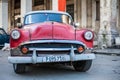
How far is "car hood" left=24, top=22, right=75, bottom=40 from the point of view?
8.24 m

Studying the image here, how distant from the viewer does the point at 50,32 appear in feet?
27.3

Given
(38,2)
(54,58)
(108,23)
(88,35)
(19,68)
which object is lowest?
(19,68)

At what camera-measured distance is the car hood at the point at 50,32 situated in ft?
27.0

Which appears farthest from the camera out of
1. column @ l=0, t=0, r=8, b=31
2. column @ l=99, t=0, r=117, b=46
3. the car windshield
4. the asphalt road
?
column @ l=0, t=0, r=8, b=31

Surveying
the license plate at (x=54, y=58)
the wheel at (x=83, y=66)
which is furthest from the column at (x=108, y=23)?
the license plate at (x=54, y=58)

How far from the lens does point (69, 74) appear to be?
8.70 meters

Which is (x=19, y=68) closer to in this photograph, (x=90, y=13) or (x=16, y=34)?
(x=16, y=34)

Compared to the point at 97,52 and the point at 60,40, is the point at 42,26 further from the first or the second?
the point at 97,52

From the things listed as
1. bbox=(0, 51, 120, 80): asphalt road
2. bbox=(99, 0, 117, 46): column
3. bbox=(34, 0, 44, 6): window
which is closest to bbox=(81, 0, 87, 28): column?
bbox=(99, 0, 117, 46): column

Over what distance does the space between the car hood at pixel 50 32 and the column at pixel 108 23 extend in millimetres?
11443

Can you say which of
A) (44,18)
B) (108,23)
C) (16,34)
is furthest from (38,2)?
(16,34)

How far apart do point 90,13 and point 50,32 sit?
18.0m

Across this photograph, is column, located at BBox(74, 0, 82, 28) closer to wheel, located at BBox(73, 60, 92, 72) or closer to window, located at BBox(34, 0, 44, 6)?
window, located at BBox(34, 0, 44, 6)

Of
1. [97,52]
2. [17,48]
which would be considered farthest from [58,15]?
[97,52]
